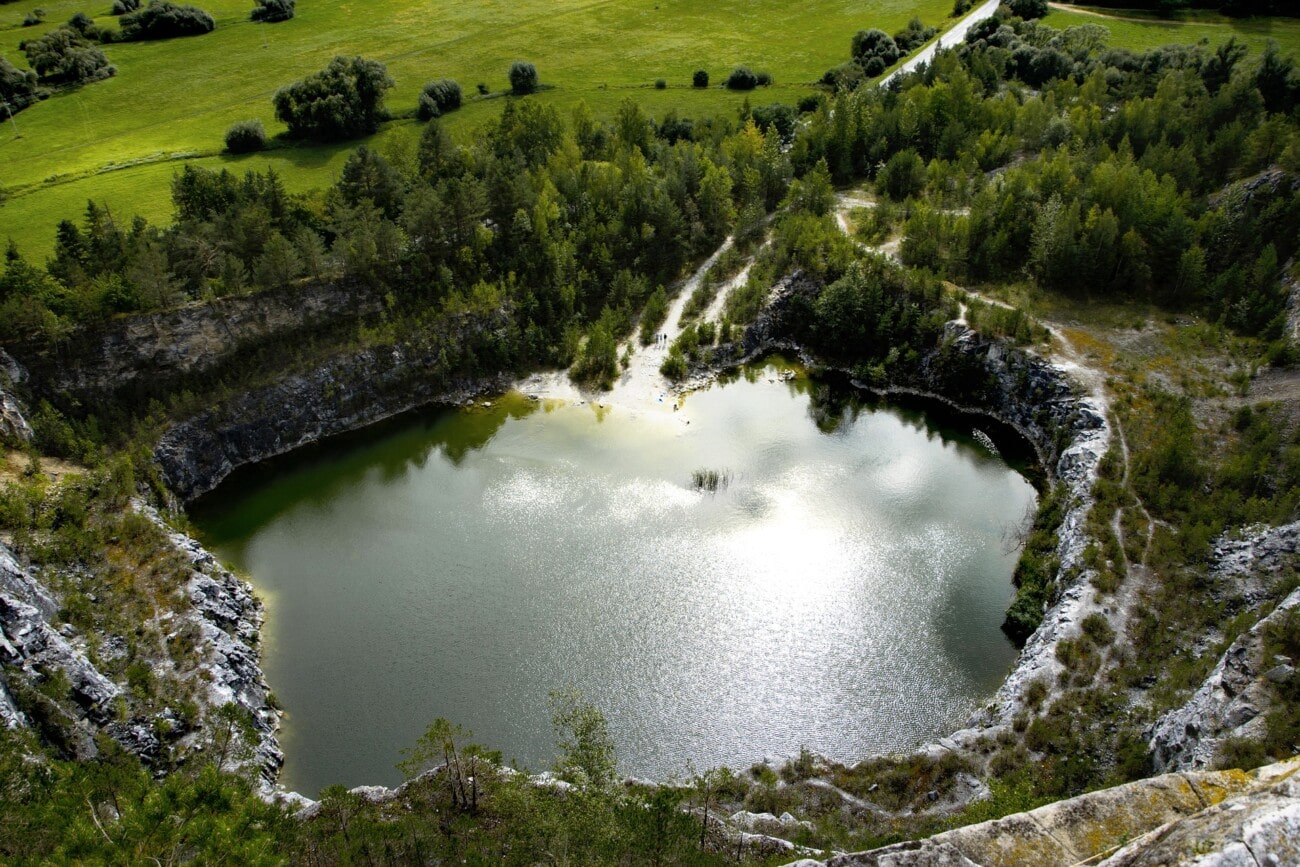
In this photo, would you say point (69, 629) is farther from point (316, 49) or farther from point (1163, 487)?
point (316, 49)

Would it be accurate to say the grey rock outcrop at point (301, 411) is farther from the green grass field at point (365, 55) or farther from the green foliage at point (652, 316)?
the green grass field at point (365, 55)

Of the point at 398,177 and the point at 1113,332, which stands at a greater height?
the point at 398,177

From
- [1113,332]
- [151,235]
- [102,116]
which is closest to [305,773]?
[151,235]

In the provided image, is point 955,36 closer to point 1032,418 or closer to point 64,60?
point 1032,418

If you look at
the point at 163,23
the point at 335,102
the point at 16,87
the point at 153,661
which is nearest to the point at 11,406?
the point at 153,661

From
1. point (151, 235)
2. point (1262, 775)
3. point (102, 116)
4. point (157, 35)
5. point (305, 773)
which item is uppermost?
point (157, 35)
